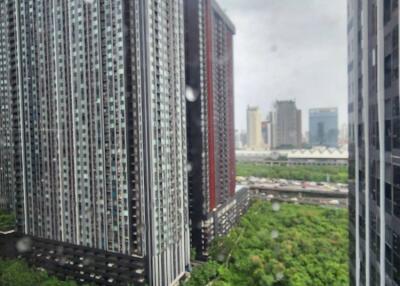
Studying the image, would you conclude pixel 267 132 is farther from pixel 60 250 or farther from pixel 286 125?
pixel 60 250

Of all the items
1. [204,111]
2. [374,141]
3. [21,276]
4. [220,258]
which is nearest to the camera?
[374,141]

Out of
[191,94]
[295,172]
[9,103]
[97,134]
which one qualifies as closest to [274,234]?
[295,172]

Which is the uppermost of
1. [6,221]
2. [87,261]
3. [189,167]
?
[189,167]

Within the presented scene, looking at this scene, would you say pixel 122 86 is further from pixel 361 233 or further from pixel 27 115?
pixel 361 233

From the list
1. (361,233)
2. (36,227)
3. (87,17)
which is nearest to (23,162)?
(36,227)

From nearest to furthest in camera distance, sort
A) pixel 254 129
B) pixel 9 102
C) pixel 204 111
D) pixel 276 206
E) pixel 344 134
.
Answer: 1. pixel 344 134
2. pixel 9 102
3. pixel 204 111
4. pixel 254 129
5. pixel 276 206

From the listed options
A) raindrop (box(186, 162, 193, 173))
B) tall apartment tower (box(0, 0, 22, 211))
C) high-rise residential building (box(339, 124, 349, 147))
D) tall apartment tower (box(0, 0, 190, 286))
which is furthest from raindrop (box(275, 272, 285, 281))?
tall apartment tower (box(0, 0, 22, 211))

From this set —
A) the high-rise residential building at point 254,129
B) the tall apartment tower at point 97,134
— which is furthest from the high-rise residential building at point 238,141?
the tall apartment tower at point 97,134

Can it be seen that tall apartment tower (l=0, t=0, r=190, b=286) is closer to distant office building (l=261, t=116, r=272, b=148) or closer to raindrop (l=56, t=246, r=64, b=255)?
raindrop (l=56, t=246, r=64, b=255)
